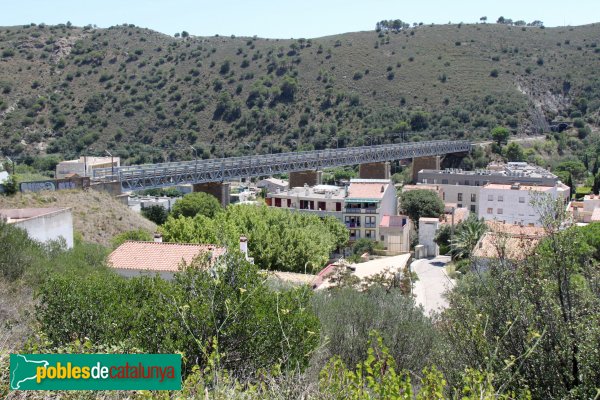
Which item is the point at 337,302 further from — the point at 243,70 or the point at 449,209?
the point at 243,70

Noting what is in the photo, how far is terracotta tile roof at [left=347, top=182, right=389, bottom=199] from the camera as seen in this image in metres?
41.1

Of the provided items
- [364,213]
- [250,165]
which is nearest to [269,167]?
[250,165]

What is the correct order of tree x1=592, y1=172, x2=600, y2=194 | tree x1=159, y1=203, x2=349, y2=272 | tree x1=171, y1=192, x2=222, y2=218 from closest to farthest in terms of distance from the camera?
tree x1=159, y1=203, x2=349, y2=272 → tree x1=171, y1=192, x2=222, y2=218 → tree x1=592, y1=172, x2=600, y2=194

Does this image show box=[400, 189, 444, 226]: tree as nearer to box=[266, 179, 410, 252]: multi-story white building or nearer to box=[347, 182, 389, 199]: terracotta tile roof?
box=[266, 179, 410, 252]: multi-story white building

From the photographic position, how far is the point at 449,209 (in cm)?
5012

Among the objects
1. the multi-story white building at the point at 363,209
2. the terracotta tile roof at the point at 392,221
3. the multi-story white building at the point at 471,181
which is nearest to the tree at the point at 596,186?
the multi-story white building at the point at 471,181

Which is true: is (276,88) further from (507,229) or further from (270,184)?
(507,229)

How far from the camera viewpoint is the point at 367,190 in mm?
42031

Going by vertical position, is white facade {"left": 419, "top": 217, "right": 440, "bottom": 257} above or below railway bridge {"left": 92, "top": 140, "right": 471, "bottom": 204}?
below

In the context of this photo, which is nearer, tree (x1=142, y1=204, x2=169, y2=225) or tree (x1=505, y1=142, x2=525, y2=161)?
tree (x1=142, y1=204, x2=169, y2=225)

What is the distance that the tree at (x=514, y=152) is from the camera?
73.4 meters

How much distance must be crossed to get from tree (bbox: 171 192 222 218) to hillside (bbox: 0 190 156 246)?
3.73 m

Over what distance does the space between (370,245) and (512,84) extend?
66316 mm

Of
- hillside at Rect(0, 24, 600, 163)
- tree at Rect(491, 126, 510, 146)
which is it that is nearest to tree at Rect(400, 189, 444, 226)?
hillside at Rect(0, 24, 600, 163)
